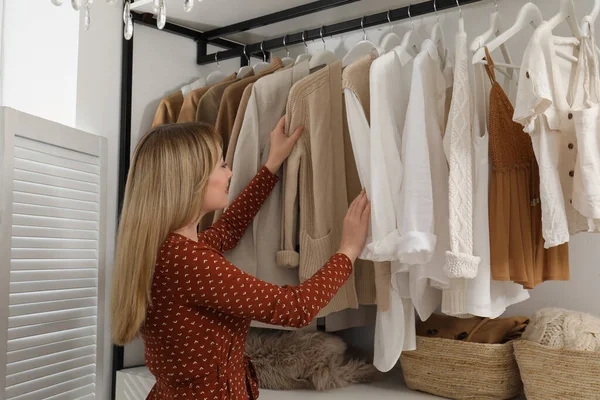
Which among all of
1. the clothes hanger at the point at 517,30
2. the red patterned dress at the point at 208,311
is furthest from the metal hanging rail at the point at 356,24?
the red patterned dress at the point at 208,311

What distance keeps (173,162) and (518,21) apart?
95cm

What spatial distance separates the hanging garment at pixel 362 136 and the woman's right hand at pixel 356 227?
1.8 inches

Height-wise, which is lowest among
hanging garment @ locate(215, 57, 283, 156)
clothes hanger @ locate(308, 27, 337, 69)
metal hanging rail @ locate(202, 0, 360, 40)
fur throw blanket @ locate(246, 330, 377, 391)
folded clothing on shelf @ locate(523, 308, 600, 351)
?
fur throw blanket @ locate(246, 330, 377, 391)

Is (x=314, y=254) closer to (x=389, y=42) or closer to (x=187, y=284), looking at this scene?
(x=187, y=284)

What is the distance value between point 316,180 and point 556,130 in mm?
662

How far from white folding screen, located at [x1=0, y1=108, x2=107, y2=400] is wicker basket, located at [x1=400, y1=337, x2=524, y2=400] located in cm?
111

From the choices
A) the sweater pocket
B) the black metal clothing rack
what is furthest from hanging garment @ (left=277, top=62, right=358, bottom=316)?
the black metal clothing rack

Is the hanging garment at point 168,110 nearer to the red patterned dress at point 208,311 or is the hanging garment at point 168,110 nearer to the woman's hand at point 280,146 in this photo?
the woman's hand at point 280,146

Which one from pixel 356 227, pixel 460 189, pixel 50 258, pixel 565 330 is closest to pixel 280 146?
pixel 356 227

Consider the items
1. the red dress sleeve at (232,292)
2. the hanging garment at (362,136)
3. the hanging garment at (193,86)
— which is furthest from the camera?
the hanging garment at (193,86)

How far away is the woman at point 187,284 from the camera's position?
147cm

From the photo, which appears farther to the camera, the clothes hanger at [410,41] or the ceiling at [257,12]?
the ceiling at [257,12]

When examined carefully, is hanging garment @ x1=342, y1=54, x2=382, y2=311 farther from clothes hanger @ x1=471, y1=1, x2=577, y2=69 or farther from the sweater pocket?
clothes hanger @ x1=471, y1=1, x2=577, y2=69

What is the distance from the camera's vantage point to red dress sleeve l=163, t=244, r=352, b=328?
145 cm
